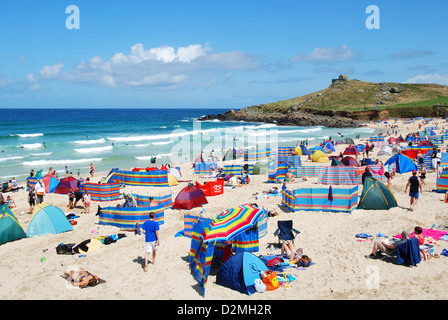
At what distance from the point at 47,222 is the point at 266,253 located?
7458 millimetres

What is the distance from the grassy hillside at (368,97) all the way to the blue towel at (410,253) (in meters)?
76.2

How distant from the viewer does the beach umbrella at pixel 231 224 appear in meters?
7.95

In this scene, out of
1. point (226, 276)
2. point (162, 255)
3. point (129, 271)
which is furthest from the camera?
point (162, 255)

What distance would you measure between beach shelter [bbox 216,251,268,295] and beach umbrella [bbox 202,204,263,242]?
1.96 ft

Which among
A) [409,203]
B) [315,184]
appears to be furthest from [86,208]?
[409,203]

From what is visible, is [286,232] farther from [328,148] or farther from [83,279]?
[328,148]

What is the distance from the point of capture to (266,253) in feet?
30.9

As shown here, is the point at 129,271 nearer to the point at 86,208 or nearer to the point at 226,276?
the point at 226,276

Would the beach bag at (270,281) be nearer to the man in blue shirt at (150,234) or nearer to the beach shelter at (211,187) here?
the man in blue shirt at (150,234)

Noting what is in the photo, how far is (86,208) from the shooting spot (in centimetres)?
1471

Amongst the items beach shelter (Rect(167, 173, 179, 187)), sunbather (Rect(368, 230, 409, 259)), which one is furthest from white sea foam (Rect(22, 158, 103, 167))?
sunbather (Rect(368, 230, 409, 259))

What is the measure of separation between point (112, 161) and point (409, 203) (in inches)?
1085

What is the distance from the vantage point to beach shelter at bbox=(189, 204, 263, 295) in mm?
7637

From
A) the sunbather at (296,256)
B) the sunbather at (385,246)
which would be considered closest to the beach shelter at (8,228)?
the sunbather at (296,256)
